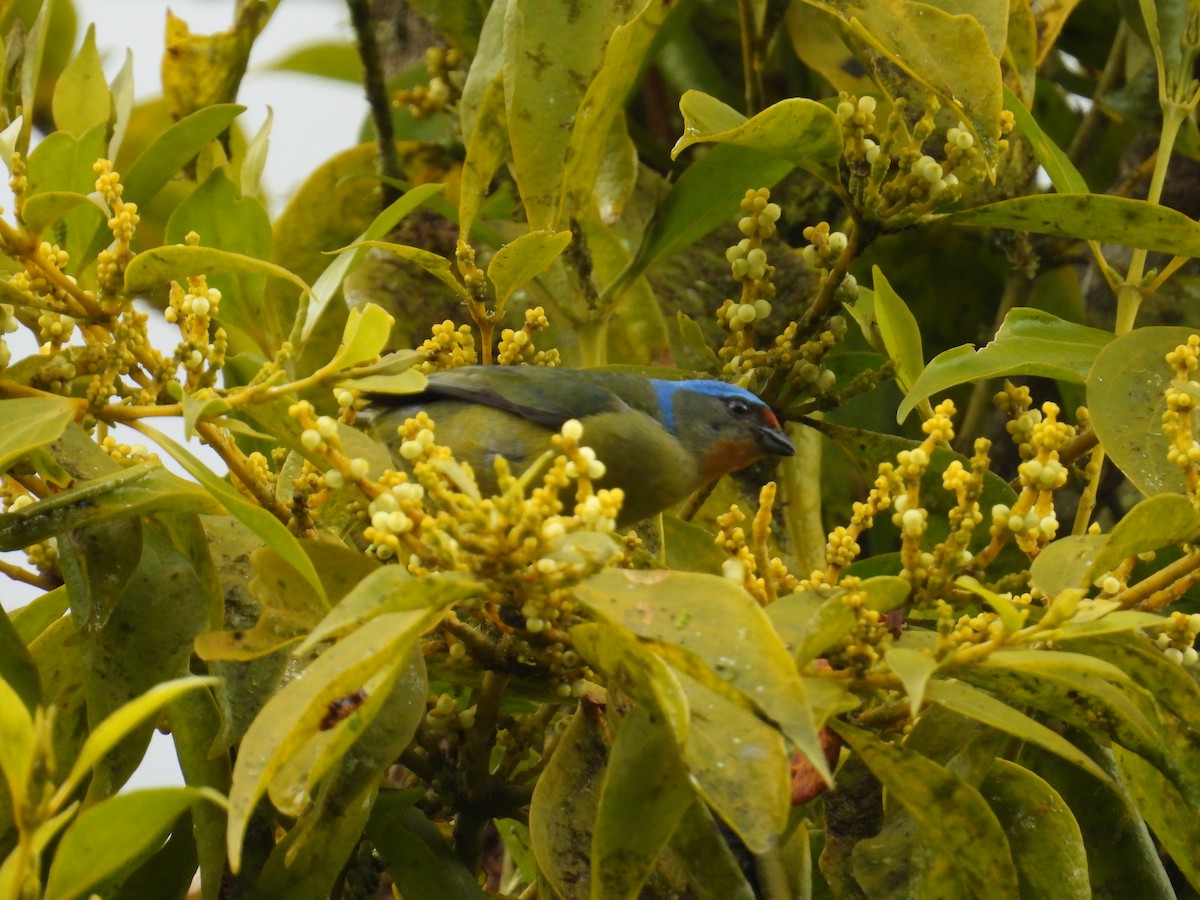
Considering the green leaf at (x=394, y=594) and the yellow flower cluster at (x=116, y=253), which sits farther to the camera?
the yellow flower cluster at (x=116, y=253)

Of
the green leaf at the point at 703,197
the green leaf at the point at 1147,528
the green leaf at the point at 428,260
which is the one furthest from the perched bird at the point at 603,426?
the green leaf at the point at 1147,528

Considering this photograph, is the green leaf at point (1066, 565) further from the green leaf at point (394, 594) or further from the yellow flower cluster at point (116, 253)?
the yellow flower cluster at point (116, 253)

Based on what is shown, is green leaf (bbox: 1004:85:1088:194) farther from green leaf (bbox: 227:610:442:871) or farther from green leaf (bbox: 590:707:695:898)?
green leaf (bbox: 227:610:442:871)

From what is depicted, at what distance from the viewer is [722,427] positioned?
99.2 inches

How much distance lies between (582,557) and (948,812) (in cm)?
48

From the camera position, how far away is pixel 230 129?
2689 mm

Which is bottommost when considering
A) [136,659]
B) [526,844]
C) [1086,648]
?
[526,844]

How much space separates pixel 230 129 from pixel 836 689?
5.98 ft

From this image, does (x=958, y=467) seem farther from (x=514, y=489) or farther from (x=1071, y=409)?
(x=1071, y=409)

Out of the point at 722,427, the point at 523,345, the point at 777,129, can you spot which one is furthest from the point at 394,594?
the point at 722,427

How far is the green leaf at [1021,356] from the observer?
167 cm

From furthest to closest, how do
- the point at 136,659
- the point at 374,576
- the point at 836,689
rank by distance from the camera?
1. the point at 136,659
2. the point at 836,689
3. the point at 374,576

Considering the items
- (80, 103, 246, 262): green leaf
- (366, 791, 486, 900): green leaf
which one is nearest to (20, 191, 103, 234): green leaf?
(80, 103, 246, 262): green leaf

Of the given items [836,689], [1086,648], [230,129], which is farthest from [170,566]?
[230,129]
